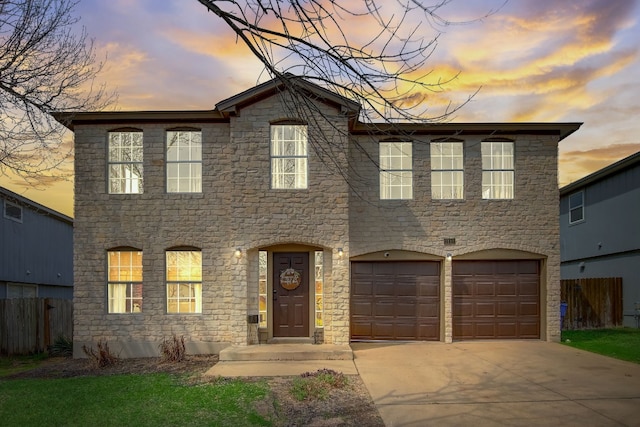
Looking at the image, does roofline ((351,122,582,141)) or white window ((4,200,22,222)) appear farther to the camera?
white window ((4,200,22,222))

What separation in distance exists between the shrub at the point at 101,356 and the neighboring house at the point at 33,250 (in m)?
6.37

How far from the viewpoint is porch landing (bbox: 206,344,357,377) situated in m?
12.1

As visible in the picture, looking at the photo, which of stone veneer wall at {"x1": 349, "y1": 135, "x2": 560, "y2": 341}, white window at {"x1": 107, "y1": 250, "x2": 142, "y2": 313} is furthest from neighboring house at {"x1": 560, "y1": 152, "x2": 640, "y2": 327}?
white window at {"x1": 107, "y1": 250, "x2": 142, "y2": 313}

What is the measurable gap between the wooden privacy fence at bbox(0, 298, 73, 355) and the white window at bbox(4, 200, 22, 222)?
550cm

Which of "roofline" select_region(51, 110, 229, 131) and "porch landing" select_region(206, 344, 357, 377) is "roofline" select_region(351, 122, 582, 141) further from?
"porch landing" select_region(206, 344, 357, 377)

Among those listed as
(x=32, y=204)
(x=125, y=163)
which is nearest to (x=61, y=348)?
(x=125, y=163)

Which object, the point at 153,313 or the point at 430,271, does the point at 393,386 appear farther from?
the point at 153,313

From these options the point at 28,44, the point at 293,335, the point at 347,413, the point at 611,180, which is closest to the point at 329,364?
the point at 293,335

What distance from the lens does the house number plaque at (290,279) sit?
14.9 m

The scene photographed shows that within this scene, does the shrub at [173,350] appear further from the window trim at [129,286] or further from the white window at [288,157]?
the white window at [288,157]

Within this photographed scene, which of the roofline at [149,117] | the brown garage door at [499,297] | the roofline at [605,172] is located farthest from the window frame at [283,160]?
the roofline at [605,172]

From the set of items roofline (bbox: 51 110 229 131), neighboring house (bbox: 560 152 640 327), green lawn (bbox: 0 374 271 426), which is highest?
roofline (bbox: 51 110 229 131)

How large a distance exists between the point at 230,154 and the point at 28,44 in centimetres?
595

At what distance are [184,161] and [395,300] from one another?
7.16 m
